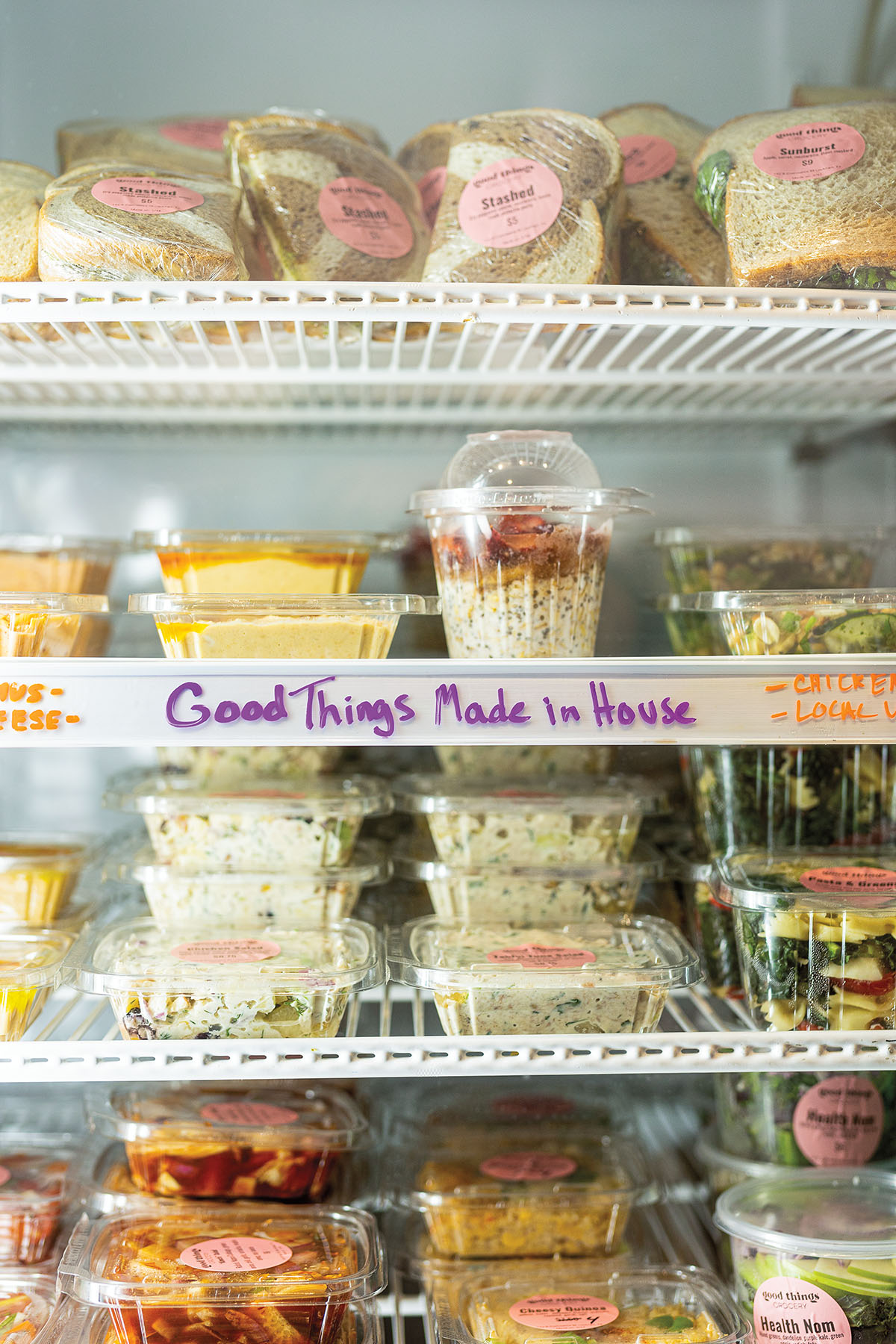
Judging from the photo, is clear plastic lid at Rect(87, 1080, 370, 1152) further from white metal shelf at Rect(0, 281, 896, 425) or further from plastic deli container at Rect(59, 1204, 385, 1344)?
white metal shelf at Rect(0, 281, 896, 425)

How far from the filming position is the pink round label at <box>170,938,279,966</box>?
42.4 inches

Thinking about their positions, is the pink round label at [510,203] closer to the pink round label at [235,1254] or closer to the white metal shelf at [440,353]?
the white metal shelf at [440,353]

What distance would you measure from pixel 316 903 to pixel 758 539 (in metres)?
0.67

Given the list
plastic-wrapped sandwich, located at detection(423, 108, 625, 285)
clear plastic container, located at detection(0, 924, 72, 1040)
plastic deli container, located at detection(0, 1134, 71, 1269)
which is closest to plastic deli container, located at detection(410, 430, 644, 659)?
plastic-wrapped sandwich, located at detection(423, 108, 625, 285)

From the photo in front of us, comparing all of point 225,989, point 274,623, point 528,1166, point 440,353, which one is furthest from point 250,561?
point 528,1166

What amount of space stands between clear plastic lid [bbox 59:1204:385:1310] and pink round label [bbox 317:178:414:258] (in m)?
1.04

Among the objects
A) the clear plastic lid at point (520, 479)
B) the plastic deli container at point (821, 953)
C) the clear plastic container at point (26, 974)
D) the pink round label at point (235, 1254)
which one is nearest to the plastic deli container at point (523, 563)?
the clear plastic lid at point (520, 479)

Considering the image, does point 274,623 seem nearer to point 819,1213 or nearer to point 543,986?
point 543,986

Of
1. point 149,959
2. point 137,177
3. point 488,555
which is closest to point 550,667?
point 488,555

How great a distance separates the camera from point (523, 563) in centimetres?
108

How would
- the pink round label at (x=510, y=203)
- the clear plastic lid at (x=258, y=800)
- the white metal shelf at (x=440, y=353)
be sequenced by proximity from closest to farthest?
the white metal shelf at (x=440, y=353) → the pink round label at (x=510, y=203) → the clear plastic lid at (x=258, y=800)

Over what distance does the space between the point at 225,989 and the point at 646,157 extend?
41.3 inches

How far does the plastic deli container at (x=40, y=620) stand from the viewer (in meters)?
1.06

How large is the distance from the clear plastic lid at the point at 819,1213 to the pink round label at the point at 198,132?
1368 millimetres
